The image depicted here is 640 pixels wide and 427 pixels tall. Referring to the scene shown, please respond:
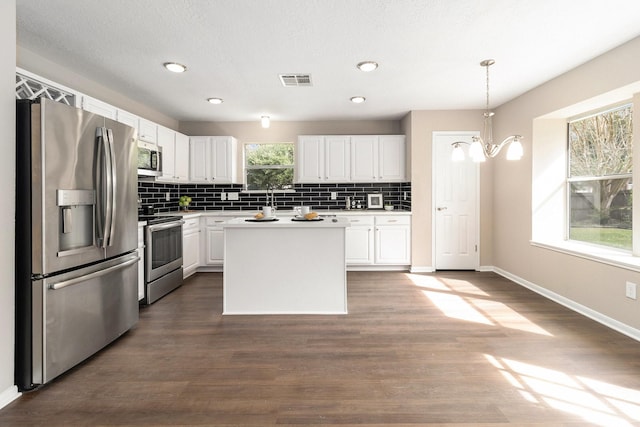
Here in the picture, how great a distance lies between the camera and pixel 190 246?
203 inches

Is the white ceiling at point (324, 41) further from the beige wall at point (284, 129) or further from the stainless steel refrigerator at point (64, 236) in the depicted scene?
the beige wall at point (284, 129)

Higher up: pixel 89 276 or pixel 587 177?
pixel 587 177

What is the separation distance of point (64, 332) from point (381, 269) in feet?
13.9

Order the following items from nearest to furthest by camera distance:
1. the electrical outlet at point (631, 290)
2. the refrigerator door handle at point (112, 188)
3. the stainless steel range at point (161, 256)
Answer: the refrigerator door handle at point (112, 188) < the electrical outlet at point (631, 290) < the stainless steel range at point (161, 256)

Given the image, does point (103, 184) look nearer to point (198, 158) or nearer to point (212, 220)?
point (212, 220)

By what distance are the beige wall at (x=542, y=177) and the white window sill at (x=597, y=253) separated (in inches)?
2.0

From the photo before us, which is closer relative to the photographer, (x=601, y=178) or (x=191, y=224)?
(x=601, y=178)

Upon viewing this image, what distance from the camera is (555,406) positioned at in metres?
1.95

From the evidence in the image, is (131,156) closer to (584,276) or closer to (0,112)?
(0,112)

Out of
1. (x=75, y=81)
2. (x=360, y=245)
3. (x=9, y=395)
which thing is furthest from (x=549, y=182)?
(x=75, y=81)

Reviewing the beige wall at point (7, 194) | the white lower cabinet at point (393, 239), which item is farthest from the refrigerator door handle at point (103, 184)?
the white lower cabinet at point (393, 239)

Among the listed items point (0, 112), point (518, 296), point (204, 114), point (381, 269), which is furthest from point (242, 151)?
point (518, 296)

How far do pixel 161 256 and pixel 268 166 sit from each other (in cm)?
262

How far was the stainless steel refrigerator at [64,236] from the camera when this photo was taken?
210cm
